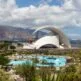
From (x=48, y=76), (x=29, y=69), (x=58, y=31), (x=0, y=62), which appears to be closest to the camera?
(x=48, y=76)

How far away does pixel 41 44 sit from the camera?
49.0m

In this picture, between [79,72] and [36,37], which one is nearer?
[79,72]

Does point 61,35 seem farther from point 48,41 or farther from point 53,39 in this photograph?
point 48,41

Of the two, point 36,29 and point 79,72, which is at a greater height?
point 36,29

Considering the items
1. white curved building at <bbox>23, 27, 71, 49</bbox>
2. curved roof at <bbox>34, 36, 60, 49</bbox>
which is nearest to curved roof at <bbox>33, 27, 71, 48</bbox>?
white curved building at <bbox>23, 27, 71, 49</bbox>

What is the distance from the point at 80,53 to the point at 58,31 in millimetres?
40820

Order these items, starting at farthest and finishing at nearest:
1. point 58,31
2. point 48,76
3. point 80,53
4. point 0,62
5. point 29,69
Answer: point 58,31, point 0,62, point 80,53, point 29,69, point 48,76

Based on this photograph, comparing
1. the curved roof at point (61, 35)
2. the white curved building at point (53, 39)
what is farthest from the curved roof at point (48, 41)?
the curved roof at point (61, 35)

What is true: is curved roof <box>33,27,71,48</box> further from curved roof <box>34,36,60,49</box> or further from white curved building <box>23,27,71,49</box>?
curved roof <box>34,36,60,49</box>

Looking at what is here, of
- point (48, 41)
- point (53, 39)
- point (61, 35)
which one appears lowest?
point (48, 41)

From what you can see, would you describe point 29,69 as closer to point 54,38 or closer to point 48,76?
point 48,76

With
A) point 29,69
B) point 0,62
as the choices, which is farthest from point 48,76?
point 0,62

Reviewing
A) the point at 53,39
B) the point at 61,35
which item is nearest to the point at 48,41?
the point at 53,39

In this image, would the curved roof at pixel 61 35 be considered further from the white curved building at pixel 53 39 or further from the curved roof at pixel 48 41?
the curved roof at pixel 48 41
